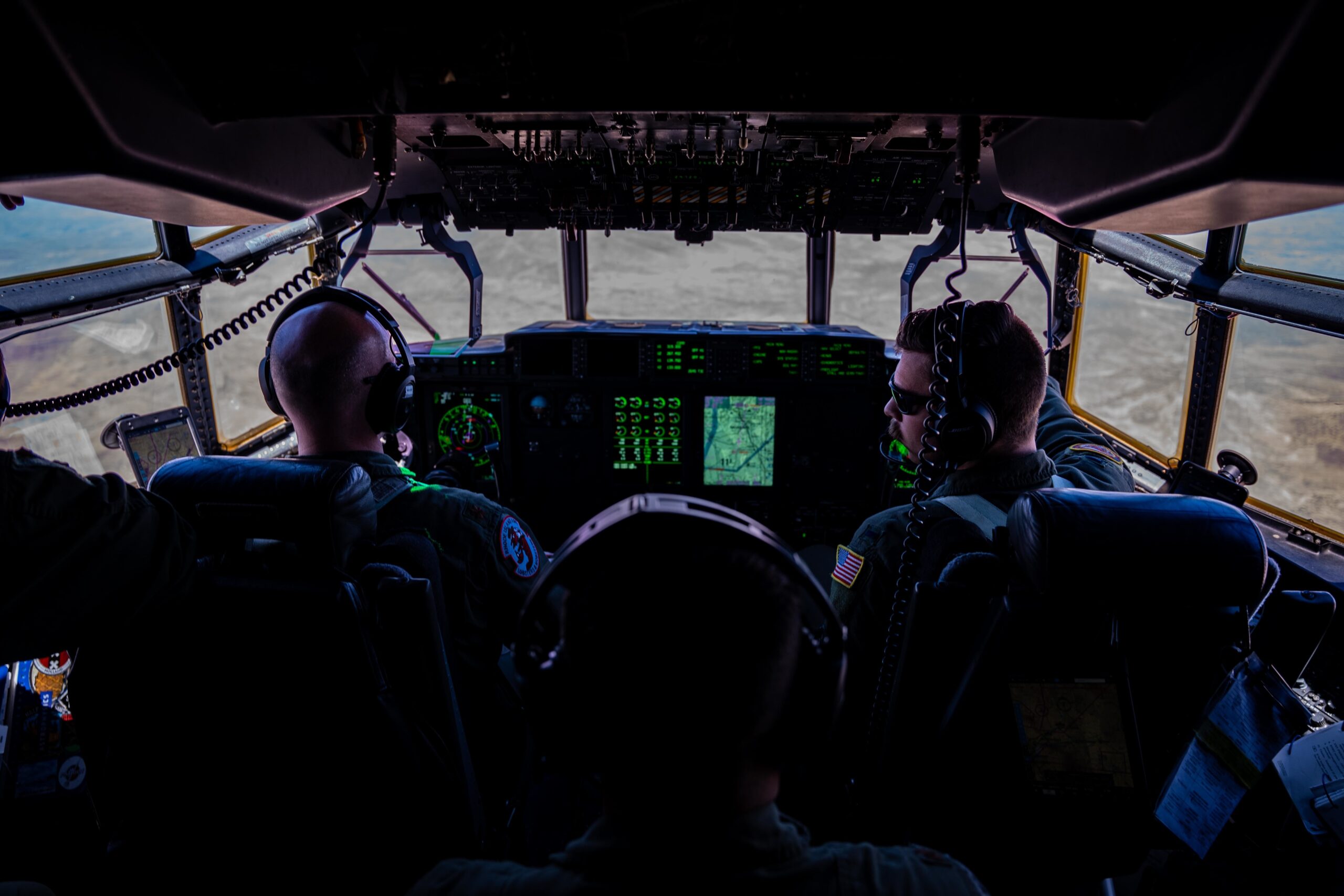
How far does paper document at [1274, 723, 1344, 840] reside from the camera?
106cm

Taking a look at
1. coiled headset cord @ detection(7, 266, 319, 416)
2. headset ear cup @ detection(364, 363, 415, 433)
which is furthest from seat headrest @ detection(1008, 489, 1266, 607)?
coiled headset cord @ detection(7, 266, 319, 416)

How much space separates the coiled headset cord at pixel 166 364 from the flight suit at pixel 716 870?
2.02 metres

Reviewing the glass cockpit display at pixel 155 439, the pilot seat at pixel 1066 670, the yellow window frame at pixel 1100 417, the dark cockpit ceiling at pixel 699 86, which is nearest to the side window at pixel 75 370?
the glass cockpit display at pixel 155 439

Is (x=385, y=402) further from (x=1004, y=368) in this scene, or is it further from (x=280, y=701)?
(x=1004, y=368)

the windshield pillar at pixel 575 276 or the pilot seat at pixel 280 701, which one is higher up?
the windshield pillar at pixel 575 276

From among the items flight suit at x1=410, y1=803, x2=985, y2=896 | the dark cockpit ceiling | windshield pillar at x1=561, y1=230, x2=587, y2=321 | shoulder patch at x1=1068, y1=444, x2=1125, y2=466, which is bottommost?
flight suit at x1=410, y1=803, x2=985, y2=896

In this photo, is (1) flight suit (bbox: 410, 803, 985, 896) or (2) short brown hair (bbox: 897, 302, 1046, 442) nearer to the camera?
(1) flight suit (bbox: 410, 803, 985, 896)

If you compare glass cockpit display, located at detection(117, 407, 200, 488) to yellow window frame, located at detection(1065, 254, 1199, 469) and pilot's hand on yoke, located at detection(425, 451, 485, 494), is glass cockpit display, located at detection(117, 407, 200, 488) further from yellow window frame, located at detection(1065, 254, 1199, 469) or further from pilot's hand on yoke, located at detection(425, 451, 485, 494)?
yellow window frame, located at detection(1065, 254, 1199, 469)

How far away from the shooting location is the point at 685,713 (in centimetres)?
54

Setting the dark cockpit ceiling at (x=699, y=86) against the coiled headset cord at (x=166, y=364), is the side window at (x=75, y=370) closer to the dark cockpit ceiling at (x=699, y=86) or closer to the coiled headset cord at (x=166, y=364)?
the coiled headset cord at (x=166, y=364)

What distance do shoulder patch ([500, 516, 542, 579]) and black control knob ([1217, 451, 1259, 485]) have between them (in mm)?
1899

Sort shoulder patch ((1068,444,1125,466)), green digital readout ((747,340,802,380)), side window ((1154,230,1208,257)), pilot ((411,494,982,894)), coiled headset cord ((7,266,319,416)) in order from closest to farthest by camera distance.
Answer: pilot ((411,494,982,894)) → shoulder patch ((1068,444,1125,466)) → coiled headset cord ((7,266,319,416)) → side window ((1154,230,1208,257)) → green digital readout ((747,340,802,380))

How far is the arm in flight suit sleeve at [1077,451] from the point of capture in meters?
1.58

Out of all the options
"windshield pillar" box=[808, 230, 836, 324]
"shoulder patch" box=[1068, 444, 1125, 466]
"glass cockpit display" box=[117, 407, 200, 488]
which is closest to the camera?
"shoulder patch" box=[1068, 444, 1125, 466]
